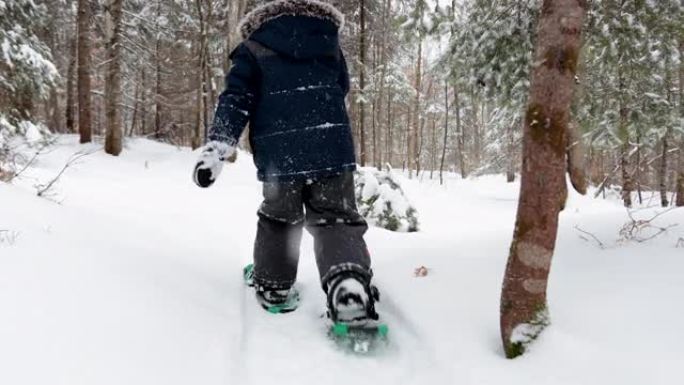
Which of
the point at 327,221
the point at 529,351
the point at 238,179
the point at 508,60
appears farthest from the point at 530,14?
the point at 238,179

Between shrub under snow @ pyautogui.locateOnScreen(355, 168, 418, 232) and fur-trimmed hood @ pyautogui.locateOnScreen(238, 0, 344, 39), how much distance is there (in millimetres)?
4274

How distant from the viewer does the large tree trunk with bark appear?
77.0 inches

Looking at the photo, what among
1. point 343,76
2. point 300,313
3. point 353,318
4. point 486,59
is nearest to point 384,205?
point 486,59

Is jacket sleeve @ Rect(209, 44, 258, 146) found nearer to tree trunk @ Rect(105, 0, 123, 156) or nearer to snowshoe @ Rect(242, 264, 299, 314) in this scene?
snowshoe @ Rect(242, 264, 299, 314)

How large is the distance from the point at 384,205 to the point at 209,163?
4.51 m

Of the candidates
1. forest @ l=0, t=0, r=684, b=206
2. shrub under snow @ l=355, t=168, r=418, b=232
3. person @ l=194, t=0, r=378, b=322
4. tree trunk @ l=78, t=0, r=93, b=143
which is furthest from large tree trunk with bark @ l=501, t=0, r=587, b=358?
tree trunk @ l=78, t=0, r=93, b=143

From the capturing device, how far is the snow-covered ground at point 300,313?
176 cm

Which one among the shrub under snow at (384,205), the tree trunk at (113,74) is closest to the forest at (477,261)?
the shrub under snow at (384,205)

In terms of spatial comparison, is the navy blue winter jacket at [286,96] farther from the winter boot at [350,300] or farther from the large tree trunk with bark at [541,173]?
the large tree trunk with bark at [541,173]

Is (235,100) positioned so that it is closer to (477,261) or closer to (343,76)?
(343,76)

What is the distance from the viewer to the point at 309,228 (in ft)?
9.52

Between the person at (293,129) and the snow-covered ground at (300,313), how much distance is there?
15.3 inches

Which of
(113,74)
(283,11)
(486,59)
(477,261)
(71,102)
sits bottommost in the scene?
(477,261)

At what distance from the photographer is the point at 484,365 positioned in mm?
2006
